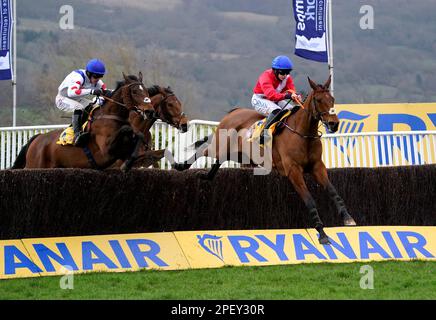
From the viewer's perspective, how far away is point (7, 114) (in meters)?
51.8

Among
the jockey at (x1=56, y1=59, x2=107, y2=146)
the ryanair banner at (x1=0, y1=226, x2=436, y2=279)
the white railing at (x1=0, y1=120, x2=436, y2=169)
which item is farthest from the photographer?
the white railing at (x1=0, y1=120, x2=436, y2=169)

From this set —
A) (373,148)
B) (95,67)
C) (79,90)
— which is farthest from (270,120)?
(373,148)

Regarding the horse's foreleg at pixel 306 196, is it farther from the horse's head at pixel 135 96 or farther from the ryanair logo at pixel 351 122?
the ryanair logo at pixel 351 122

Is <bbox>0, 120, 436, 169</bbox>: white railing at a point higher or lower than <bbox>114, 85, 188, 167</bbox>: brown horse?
lower

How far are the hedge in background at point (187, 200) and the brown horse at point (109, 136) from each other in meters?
0.73

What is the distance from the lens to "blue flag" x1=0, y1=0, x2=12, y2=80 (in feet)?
59.4

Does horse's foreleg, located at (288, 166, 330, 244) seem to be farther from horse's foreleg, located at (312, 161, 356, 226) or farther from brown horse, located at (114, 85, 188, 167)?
brown horse, located at (114, 85, 188, 167)

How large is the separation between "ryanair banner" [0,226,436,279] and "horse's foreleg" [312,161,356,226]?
1.81 ft

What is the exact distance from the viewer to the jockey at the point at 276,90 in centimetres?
1093

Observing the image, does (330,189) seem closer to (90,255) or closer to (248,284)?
(248,284)

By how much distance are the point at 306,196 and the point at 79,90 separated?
325cm

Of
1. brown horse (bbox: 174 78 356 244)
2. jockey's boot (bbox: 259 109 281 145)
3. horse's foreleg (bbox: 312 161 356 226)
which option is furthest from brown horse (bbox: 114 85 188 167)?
horse's foreleg (bbox: 312 161 356 226)

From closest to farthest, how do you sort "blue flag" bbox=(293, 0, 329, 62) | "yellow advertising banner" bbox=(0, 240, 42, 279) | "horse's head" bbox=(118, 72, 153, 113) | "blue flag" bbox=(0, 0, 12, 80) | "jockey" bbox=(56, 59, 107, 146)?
"yellow advertising banner" bbox=(0, 240, 42, 279) < "horse's head" bbox=(118, 72, 153, 113) < "jockey" bbox=(56, 59, 107, 146) < "blue flag" bbox=(293, 0, 329, 62) < "blue flag" bbox=(0, 0, 12, 80)

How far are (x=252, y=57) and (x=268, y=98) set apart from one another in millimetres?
57380
